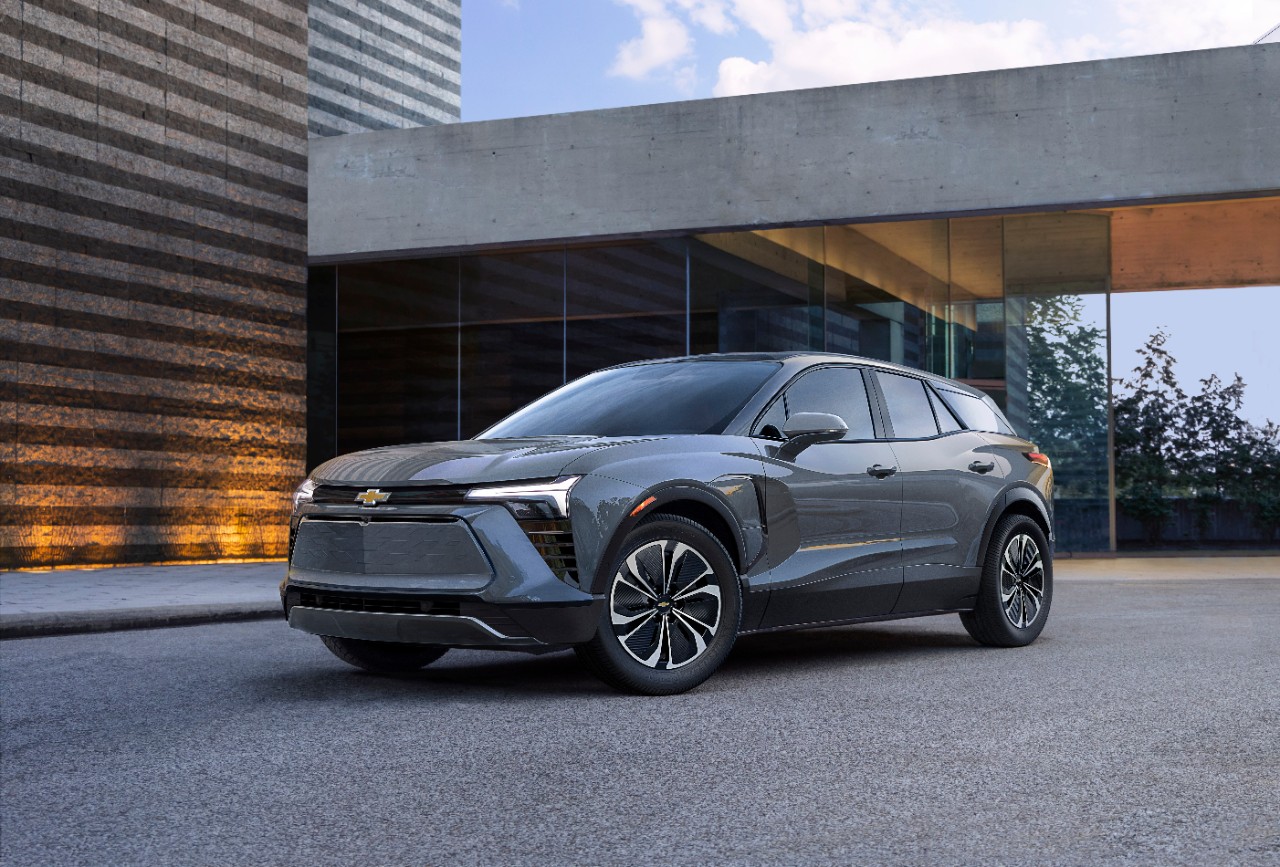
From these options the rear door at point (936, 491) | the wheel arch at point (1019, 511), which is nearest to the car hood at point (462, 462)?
the rear door at point (936, 491)

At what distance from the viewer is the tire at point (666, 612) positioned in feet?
19.3

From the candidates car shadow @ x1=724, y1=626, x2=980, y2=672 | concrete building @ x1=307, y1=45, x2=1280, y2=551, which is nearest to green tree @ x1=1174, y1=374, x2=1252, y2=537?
concrete building @ x1=307, y1=45, x2=1280, y2=551

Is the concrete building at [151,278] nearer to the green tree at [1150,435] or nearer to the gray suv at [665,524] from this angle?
the gray suv at [665,524]

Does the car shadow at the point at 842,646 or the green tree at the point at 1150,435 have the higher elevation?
the green tree at the point at 1150,435

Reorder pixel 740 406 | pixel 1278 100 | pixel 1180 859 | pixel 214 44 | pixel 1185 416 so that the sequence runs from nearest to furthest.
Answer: pixel 1180 859, pixel 740 406, pixel 1278 100, pixel 214 44, pixel 1185 416

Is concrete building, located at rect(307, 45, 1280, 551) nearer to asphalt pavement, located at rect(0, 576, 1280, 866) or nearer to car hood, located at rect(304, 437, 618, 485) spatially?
asphalt pavement, located at rect(0, 576, 1280, 866)

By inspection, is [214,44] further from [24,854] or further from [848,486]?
[24,854]

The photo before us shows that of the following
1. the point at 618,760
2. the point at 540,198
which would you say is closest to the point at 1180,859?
the point at 618,760

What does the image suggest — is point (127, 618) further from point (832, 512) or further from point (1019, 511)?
point (1019, 511)

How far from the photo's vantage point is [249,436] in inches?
758

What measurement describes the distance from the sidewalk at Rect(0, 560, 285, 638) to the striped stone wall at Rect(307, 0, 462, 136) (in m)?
42.1

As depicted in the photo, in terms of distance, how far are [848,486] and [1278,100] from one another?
11985 millimetres

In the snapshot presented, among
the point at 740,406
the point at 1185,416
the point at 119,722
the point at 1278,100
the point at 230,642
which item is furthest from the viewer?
the point at 1185,416

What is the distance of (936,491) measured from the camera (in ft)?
25.1
